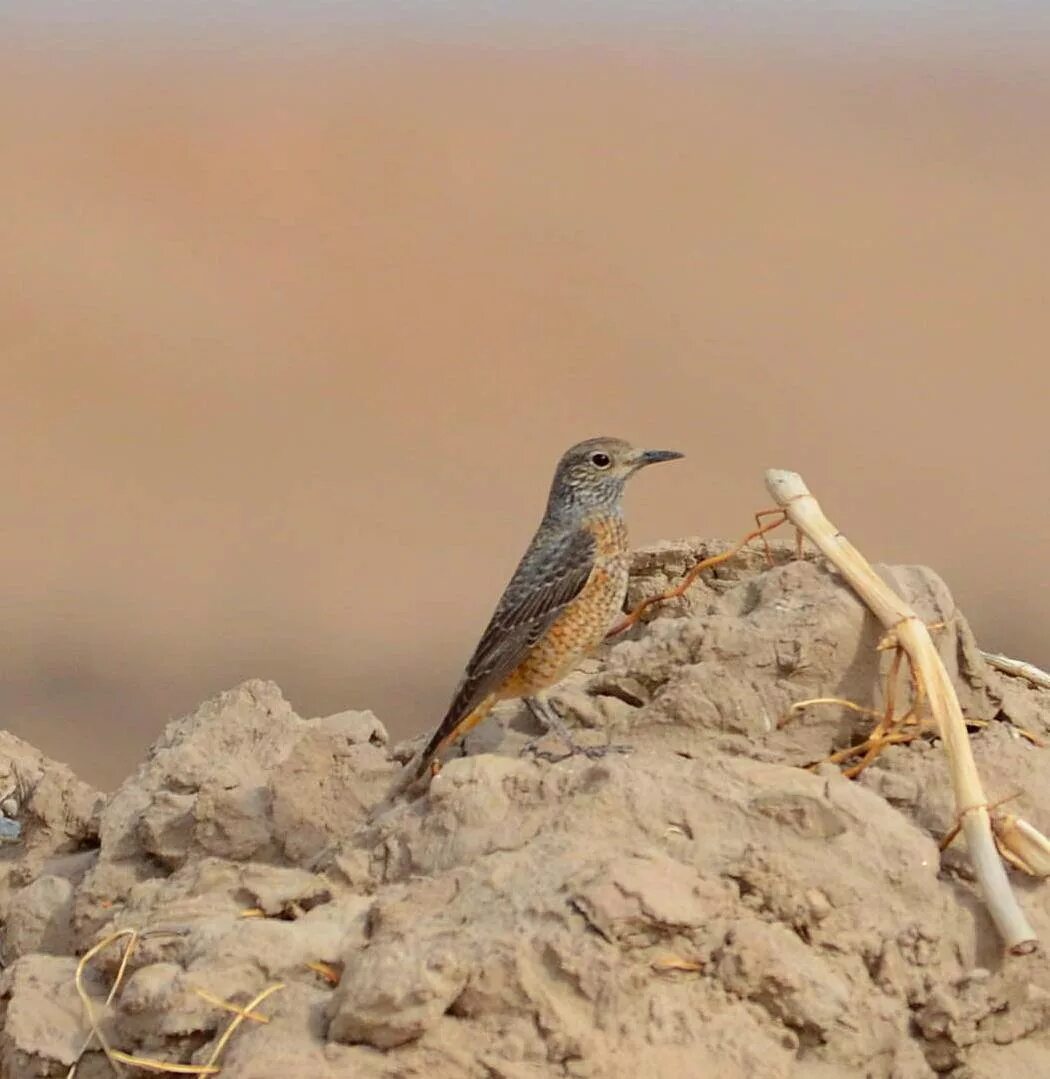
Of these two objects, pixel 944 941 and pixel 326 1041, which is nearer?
pixel 326 1041

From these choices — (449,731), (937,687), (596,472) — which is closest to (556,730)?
(449,731)

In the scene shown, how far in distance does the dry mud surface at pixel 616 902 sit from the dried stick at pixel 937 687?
10cm

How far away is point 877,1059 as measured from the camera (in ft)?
13.2

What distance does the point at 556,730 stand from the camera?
5293 millimetres

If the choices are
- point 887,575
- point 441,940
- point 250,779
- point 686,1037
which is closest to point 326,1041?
point 441,940

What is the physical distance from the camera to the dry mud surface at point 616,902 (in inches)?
154

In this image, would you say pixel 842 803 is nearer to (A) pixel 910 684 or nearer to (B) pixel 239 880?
(A) pixel 910 684

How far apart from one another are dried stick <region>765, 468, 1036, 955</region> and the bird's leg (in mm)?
846

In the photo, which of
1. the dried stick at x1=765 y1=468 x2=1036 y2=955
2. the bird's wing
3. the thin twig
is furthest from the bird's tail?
the dried stick at x1=765 y1=468 x2=1036 y2=955

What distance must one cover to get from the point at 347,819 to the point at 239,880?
1.56 ft

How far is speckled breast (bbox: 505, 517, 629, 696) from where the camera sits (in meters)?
5.48

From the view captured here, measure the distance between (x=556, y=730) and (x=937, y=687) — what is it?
124 cm

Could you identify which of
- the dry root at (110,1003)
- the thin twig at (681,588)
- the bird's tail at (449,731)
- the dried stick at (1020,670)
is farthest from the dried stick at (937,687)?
the dry root at (110,1003)

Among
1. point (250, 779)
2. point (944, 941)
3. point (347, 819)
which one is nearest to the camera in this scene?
point (944, 941)
